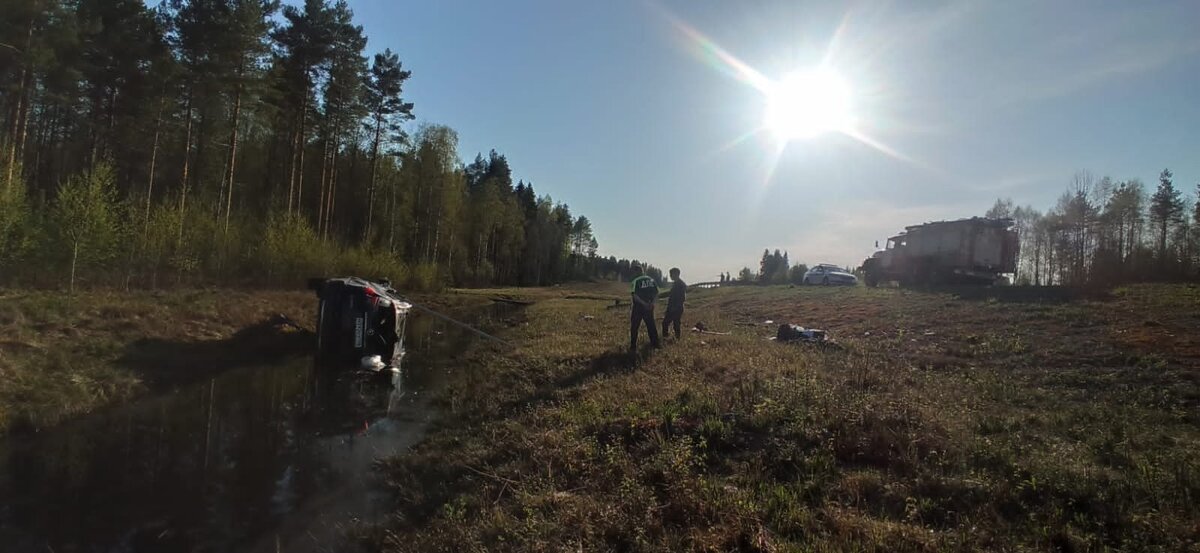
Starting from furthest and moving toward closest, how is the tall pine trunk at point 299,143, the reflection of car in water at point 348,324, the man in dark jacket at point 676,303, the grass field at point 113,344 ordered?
1. the tall pine trunk at point 299,143
2. the reflection of car in water at point 348,324
3. the man in dark jacket at point 676,303
4. the grass field at point 113,344

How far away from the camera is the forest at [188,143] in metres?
18.0

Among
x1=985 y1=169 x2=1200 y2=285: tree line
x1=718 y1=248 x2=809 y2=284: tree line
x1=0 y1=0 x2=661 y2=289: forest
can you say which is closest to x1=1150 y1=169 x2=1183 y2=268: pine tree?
x1=985 y1=169 x2=1200 y2=285: tree line

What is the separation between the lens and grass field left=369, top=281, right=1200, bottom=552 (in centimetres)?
403

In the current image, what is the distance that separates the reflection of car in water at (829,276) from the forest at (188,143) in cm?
2489

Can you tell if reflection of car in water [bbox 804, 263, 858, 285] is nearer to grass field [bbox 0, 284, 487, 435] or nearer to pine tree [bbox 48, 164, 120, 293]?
grass field [bbox 0, 284, 487, 435]

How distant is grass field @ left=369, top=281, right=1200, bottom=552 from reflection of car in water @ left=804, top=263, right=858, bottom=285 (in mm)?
23394

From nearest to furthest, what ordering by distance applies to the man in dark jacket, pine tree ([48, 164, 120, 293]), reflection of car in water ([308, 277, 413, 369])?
1. the man in dark jacket
2. reflection of car in water ([308, 277, 413, 369])
3. pine tree ([48, 164, 120, 293])

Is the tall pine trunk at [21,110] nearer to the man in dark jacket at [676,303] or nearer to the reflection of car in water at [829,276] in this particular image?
the man in dark jacket at [676,303]

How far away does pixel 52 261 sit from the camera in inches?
675

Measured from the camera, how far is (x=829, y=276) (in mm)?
35031

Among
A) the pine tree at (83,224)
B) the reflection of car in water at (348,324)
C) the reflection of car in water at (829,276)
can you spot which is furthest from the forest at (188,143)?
the reflection of car in water at (829,276)

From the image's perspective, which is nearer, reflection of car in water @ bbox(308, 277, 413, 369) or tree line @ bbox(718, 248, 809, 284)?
reflection of car in water @ bbox(308, 277, 413, 369)

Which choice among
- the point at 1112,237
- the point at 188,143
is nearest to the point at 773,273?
the point at 1112,237

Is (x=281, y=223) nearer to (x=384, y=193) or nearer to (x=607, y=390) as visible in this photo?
(x=384, y=193)
